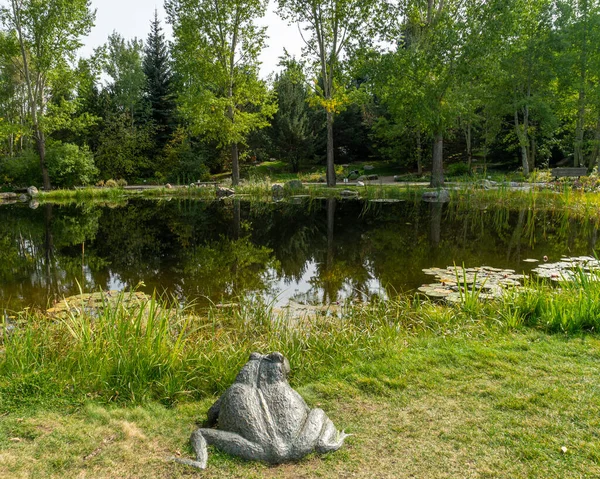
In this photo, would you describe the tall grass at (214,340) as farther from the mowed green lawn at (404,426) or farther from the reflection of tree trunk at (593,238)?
the reflection of tree trunk at (593,238)

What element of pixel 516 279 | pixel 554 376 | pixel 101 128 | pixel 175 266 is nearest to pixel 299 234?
pixel 175 266

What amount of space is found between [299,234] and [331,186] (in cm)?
1066

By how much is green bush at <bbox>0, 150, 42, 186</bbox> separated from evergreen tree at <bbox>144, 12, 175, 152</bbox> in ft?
28.4

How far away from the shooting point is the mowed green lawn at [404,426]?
2.61 metres

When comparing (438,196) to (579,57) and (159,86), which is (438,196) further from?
(159,86)

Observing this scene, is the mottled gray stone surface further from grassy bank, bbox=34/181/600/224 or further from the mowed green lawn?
the mowed green lawn

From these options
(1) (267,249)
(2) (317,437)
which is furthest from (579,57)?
Result: (2) (317,437)

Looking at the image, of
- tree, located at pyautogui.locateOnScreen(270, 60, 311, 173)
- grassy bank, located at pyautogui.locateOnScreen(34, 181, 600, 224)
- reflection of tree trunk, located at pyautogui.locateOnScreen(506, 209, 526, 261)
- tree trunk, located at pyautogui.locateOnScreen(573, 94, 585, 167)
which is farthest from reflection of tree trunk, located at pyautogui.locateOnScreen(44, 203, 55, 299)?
tree trunk, located at pyautogui.locateOnScreen(573, 94, 585, 167)

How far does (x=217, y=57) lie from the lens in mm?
22328

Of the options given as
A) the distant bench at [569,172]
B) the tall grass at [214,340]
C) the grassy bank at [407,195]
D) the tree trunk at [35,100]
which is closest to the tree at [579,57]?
the distant bench at [569,172]

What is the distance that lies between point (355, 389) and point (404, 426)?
0.59 metres

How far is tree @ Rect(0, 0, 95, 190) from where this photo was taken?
69.2 feet

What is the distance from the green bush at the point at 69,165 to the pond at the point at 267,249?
8043 millimetres

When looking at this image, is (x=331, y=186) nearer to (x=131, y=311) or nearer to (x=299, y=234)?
(x=299, y=234)
